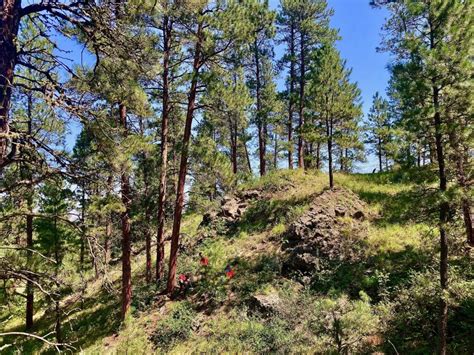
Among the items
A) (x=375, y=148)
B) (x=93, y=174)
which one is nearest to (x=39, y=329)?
(x=93, y=174)

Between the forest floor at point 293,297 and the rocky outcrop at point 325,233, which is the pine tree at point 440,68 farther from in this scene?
the rocky outcrop at point 325,233

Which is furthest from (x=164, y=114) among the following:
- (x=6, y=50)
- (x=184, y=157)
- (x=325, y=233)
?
(x=6, y=50)

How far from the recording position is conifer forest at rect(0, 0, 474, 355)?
5070 millimetres

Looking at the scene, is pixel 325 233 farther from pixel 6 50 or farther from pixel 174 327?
pixel 6 50

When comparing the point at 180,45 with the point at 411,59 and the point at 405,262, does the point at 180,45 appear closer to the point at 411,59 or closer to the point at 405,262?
the point at 411,59

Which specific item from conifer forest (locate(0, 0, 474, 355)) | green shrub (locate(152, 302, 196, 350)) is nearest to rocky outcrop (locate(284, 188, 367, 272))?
conifer forest (locate(0, 0, 474, 355))

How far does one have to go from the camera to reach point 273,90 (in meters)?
29.3

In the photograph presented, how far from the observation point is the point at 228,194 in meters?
21.4

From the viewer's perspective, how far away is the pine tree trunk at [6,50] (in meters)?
4.20

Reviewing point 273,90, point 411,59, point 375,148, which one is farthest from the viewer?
point 375,148

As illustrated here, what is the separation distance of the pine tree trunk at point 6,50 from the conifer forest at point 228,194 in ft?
0.08

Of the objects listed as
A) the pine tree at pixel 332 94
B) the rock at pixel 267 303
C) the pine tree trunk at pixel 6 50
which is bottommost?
the rock at pixel 267 303

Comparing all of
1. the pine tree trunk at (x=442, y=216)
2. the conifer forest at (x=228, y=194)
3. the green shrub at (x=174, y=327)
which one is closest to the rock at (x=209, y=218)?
the conifer forest at (x=228, y=194)

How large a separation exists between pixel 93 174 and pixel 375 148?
3411 cm
